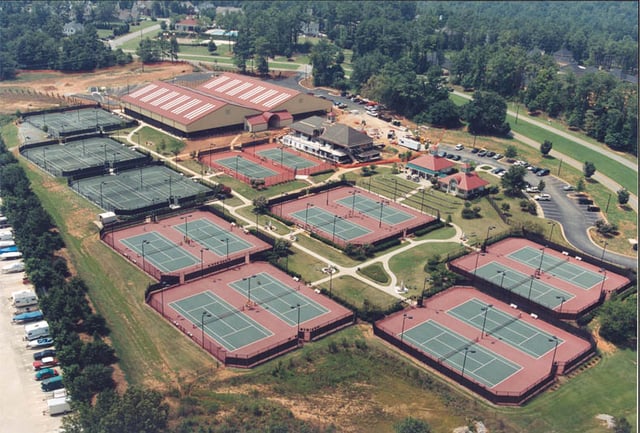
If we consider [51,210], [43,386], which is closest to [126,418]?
[43,386]

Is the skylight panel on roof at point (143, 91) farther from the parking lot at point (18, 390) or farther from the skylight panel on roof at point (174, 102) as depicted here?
the parking lot at point (18, 390)

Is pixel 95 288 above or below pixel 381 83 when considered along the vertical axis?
below

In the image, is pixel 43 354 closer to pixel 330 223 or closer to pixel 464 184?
pixel 330 223

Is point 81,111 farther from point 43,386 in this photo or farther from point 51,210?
point 43,386

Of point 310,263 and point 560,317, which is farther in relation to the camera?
point 310,263

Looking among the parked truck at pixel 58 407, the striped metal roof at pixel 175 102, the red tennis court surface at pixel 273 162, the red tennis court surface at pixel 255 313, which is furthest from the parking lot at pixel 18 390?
the striped metal roof at pixel 175 102

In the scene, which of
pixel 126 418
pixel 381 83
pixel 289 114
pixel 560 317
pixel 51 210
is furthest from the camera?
pixel 381 83

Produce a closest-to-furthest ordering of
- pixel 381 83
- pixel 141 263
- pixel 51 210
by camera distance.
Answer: pixel 141 263 → pixel 51 210 → pixel 381 83
